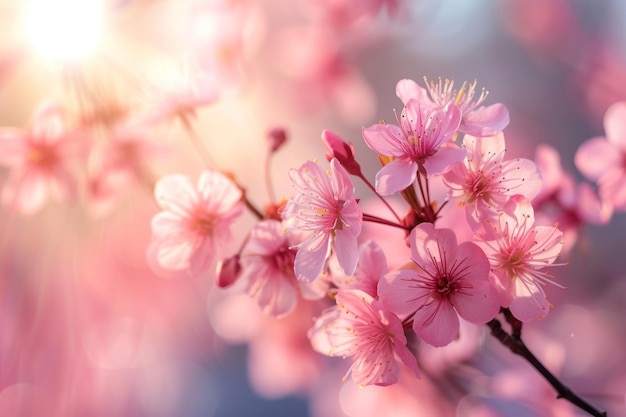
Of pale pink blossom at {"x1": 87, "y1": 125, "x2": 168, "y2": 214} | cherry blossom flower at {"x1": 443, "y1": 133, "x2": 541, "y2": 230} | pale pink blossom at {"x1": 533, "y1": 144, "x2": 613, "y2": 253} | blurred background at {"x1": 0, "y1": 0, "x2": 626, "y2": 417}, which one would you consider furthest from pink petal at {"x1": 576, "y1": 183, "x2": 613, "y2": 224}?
pale pink blossom at {"x1": 87, "y1": 125, "x2": 168, "y2": 214}

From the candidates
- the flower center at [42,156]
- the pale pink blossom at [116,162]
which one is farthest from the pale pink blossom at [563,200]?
the flower center at [42,156]

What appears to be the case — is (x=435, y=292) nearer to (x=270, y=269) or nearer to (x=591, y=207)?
(x=270, y=269)

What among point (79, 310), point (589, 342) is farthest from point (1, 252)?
point (589, 342)

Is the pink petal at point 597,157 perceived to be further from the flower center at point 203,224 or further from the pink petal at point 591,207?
the flower center at point 203,224

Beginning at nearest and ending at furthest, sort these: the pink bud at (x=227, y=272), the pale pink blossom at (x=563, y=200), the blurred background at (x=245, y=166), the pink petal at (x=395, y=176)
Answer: the pink petal at (x=395, y=176), the pink bud at (x=227, y=272), the pale pink blossom at (x=563, y=200), the blurred background at (x=245, y=166)

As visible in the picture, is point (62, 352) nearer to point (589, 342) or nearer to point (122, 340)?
point (122, 340)

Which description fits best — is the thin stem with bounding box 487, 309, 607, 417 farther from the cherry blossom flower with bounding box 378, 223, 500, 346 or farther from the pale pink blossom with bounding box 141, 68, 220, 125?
the pale pink blossom with bounding box 141, 68, 220, 125
